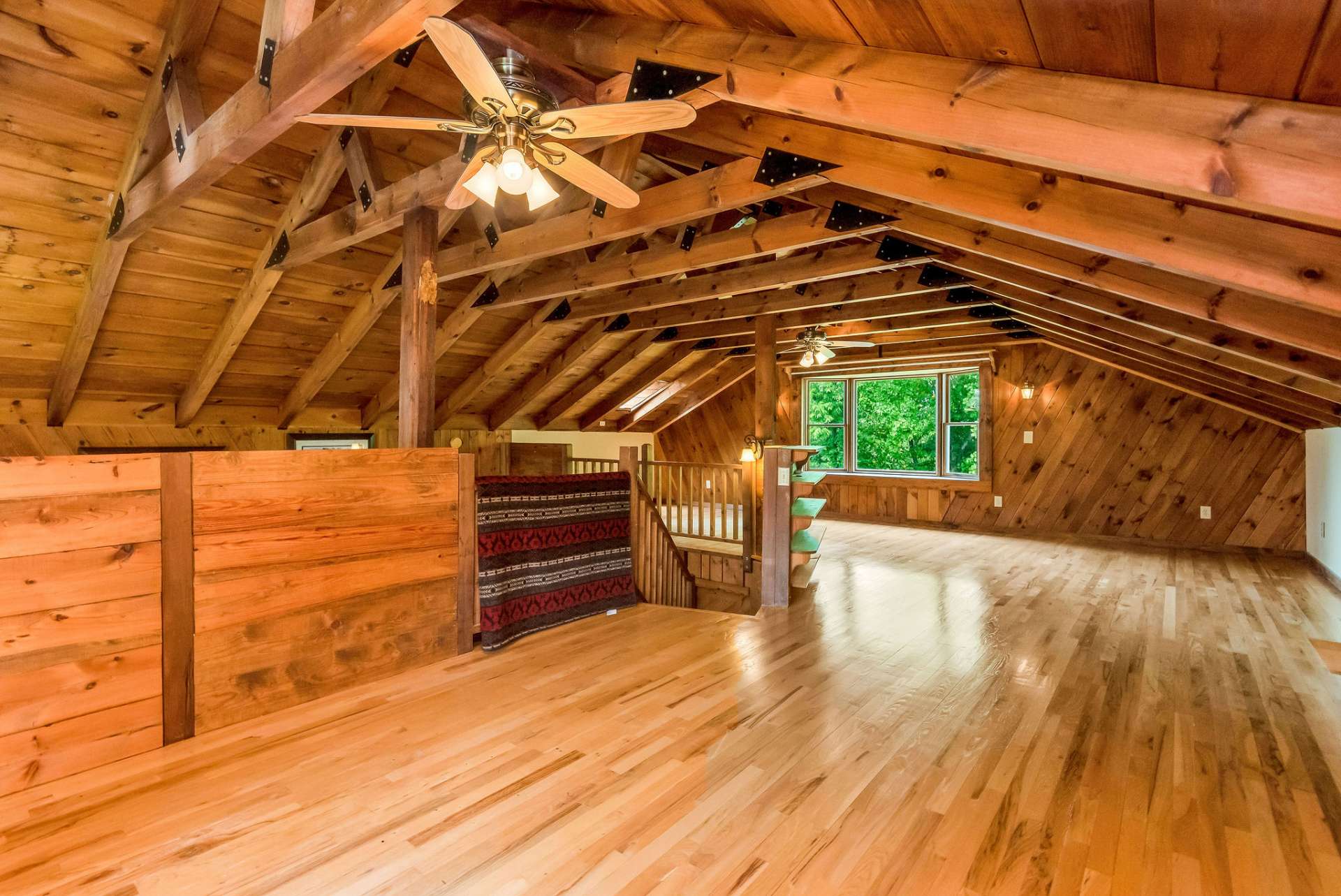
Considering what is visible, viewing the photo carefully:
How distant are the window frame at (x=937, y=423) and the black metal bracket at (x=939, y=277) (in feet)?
12.9

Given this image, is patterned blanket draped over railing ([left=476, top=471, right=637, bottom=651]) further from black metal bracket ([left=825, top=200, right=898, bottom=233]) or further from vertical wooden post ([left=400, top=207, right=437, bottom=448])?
black metal bracket ([left=825, top=200, right=898, bottom=233])

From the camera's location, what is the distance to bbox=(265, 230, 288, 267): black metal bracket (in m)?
3.96

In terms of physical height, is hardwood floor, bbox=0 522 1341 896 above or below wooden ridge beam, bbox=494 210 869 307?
below

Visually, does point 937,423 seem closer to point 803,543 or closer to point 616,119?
point 803,543

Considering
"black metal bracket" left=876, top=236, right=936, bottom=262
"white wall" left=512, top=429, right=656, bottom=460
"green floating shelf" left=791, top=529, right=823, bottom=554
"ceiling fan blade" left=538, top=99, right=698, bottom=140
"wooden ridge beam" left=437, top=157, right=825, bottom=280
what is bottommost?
"green floating shelf" left=791, top=529, right=823, bottom=554

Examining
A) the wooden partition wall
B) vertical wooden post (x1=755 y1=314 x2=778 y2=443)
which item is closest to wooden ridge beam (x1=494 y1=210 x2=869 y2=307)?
vertical wooden post (x1=755 y1=314 x2=778 y2=443)

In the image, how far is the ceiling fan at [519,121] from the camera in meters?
1.94

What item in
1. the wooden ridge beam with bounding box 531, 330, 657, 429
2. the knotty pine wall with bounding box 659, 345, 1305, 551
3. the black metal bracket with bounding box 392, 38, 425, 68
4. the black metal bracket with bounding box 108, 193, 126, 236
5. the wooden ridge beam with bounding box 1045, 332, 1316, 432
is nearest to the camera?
the black metal bracket with bounding box 392, 38, 425, 68

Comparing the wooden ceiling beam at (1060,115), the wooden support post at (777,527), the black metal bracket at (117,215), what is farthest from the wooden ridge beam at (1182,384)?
the black metal bracket at (117,215)

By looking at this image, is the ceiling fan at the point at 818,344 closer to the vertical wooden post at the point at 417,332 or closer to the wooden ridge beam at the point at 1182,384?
the wooden ridge beam at the point at 1182,384

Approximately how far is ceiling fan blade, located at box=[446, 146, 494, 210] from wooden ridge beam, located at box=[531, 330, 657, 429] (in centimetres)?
445

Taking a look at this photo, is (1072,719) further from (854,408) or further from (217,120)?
(854,408)

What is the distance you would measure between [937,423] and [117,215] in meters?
8.51

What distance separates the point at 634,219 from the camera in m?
3.66
